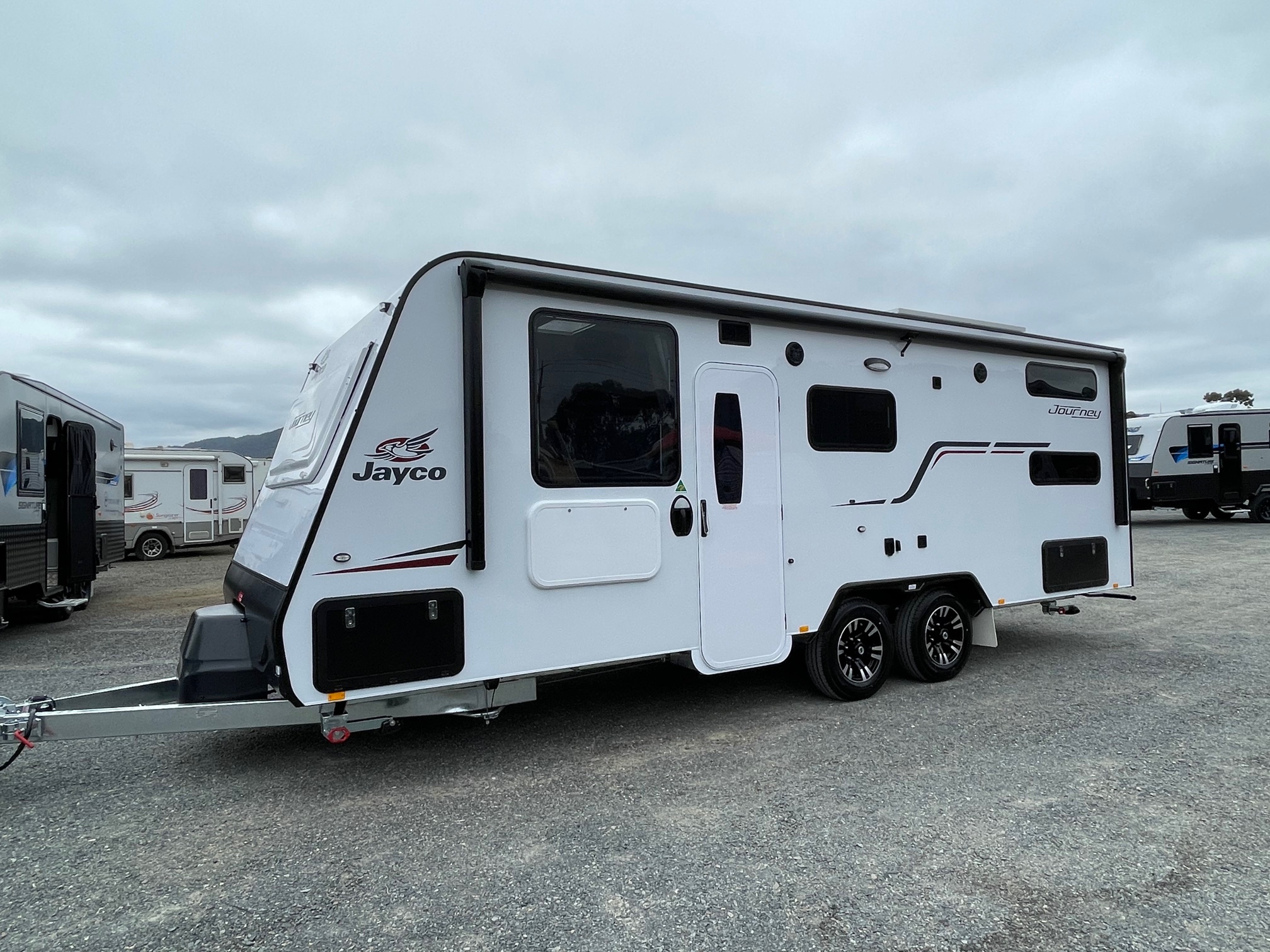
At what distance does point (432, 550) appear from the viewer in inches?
159

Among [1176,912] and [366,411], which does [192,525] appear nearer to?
[366,411]

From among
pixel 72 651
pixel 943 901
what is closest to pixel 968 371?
pixel 943 901

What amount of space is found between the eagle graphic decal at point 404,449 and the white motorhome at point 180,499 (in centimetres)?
1459

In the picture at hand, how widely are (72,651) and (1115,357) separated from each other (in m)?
10.2

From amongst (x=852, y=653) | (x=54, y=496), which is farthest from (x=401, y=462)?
(x=54, y=496)

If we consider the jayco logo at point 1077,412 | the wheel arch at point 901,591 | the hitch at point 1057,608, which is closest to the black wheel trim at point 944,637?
the wheel arch at point 901,591

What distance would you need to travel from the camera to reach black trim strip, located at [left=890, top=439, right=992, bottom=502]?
18.9 feet

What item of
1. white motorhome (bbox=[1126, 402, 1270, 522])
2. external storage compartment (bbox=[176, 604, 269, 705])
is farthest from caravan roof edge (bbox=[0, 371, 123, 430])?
white motorhome (bbox=[1126, 402, 1270, 522])

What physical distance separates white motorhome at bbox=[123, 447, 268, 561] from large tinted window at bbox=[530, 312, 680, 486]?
14543mm

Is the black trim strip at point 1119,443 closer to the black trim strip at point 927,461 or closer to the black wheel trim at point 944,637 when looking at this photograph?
the black trim strip at point 927,461

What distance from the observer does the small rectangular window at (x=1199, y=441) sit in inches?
776

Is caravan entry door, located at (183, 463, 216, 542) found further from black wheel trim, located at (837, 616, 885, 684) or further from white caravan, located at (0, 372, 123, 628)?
black wheel trim, located at (837, 616, 885, 684)

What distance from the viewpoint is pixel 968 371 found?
620 cm

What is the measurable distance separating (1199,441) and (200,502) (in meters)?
23.5
